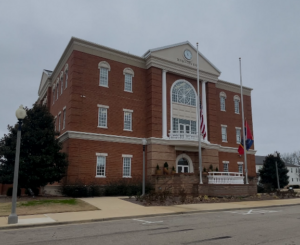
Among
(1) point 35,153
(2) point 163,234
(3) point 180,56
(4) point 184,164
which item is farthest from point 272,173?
(2) point 163,234

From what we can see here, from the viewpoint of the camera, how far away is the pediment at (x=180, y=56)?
33375 mm

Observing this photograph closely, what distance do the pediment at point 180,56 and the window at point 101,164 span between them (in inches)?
476

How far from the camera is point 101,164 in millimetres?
28938

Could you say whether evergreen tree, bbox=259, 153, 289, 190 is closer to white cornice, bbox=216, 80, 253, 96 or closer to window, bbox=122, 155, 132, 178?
white cornice, bbox=216, 80, 253, 96

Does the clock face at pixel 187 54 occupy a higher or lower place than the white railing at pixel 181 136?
higher

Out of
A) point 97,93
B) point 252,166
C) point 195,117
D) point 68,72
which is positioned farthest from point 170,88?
point 252,166

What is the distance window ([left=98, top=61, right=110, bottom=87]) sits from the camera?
1211 inches

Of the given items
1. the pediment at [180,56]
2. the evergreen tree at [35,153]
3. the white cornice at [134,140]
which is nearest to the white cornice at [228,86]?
the pediment at [180,56]

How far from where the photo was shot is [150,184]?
2920 cm

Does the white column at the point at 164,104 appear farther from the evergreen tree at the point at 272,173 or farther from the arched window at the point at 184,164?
the evergreen tree at the point at 272,173

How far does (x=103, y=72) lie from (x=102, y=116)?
4.65m

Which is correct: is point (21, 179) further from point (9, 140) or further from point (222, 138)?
point (222, 138)

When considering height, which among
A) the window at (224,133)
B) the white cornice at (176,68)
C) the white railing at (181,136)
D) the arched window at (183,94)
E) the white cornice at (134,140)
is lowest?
the white cornice at (134,140)

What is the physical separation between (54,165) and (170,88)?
15.9 metres
